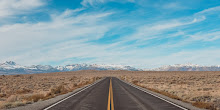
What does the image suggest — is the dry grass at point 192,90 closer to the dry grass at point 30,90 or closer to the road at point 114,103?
the road at point 114,103

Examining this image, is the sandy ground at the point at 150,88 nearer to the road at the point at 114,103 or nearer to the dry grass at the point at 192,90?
the dry grass at the point at 192,90

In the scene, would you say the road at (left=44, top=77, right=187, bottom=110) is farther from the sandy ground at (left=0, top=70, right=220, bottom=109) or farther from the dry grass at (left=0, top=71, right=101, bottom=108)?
the dry grass at (left=0, top=71, right=101, bottom=108)

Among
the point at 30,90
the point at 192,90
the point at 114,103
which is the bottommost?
the point at 30,90

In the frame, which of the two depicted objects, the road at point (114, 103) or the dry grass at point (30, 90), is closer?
the road at point (114, 103)

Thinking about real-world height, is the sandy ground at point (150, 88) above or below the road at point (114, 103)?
below

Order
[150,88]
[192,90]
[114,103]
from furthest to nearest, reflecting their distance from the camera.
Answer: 1. [150,88]
2. [192,90]
3. [114,103]

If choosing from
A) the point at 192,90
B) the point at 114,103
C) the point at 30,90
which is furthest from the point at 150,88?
the point at 30,90

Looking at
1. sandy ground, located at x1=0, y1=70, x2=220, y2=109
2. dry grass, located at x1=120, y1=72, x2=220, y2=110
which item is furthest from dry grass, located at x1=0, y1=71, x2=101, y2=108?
dry grass, located at x1=120, y1=72, x2=220, y2=110

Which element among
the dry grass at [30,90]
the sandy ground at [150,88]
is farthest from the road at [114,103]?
the dry grass at [30,90]

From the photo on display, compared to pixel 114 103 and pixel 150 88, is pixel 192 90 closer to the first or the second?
pixel 150 88

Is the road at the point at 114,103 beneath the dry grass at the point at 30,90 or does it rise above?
above

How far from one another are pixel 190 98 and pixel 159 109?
6.59 metres

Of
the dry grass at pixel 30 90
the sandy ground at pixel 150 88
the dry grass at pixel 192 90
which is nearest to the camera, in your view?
the dry grass at pixel 192 90

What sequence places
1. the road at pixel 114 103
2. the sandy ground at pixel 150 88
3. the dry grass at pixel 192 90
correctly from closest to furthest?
the road at pixel 114 103 < the dry grass at pixel 192 90 < the sandy ground at pixel 150 88
